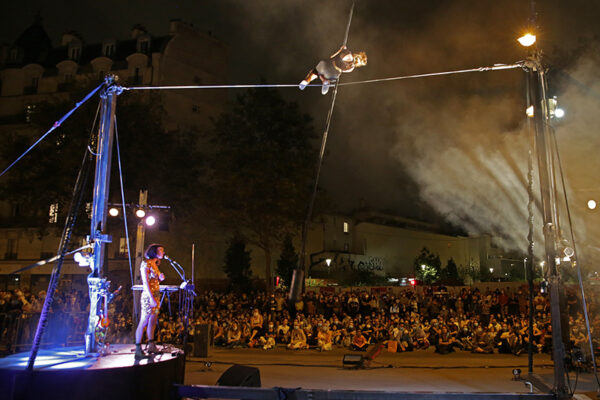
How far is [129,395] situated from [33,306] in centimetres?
1107

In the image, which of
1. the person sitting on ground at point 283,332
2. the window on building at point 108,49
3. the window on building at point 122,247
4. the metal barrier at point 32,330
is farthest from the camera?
the window on building at point 108,49

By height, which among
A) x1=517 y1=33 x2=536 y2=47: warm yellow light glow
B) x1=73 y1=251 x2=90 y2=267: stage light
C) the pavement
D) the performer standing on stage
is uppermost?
x1=517 y1=33 x2=536 y2=47: warm yellow light glow

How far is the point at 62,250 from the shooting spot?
222 inches

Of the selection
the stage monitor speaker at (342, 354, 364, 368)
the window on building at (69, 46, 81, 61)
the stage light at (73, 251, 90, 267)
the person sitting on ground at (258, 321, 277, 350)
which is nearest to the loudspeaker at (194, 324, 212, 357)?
the person sitting on ground at (258, 321, 277, 350)

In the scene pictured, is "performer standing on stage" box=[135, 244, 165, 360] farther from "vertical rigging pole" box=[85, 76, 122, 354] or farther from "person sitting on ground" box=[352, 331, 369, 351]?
"person sitting on ground" box=[352, 331, 369, 351]

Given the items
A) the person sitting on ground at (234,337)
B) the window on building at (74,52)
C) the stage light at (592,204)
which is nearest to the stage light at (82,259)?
the person sitting on ground at (234,337)

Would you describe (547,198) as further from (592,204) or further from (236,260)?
(236,260)

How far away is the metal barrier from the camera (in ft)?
36.8

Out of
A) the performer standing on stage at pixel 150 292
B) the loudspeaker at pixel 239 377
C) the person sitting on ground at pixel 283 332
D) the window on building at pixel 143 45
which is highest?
the window on building at pixel 143 45

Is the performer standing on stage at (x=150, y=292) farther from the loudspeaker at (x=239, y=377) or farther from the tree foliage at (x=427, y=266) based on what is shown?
the tree foliage at (x=427, y=266)

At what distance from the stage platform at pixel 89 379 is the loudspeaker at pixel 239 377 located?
0.62 meters

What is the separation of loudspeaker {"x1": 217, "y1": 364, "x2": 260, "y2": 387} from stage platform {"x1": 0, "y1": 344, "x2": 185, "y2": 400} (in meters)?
0.62

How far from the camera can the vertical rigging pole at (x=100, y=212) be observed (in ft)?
21.3

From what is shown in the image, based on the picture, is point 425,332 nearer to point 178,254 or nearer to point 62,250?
point 62,250
